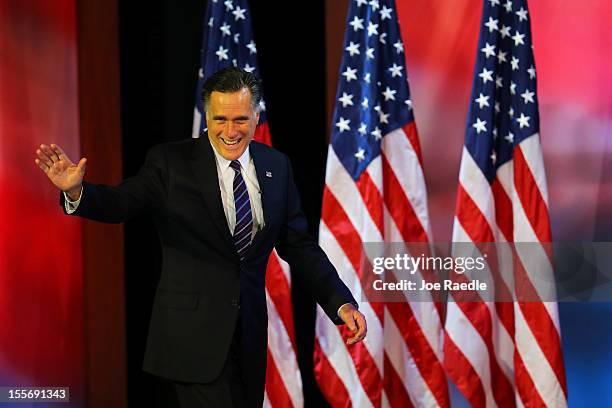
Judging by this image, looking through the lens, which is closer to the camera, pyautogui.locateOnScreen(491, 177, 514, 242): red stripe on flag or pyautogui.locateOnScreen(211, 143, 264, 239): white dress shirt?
pyautogui.locateOnScreen(211, 143, 264, 239): white dress shirt

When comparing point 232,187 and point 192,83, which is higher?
point 192,83

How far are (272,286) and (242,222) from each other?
136cm

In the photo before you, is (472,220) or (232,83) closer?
(232,83)

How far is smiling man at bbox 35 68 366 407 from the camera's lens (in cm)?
260

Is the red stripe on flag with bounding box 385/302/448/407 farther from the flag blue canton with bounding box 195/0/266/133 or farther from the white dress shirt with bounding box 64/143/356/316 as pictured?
the white dress shirt with bounding box 64/143/356/316

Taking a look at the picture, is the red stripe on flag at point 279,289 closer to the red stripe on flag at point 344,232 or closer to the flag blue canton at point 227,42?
the red stripe on flag at point 344,232

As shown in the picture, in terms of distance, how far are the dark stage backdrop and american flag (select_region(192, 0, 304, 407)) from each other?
33cm

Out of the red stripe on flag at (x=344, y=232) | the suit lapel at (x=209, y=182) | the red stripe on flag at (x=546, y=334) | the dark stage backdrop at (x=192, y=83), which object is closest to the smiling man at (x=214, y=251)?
the suit lapel at (x=209, y=182)

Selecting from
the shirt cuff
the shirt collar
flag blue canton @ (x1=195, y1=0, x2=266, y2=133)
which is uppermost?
flag blue canton @ (x1=195, y1=0, x2=266, y2=133)

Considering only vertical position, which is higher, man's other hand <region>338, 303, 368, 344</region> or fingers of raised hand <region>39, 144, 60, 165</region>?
fingers of raised hand <region>39, 144, 60, 165</region>

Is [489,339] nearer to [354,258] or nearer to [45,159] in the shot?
[354,258]

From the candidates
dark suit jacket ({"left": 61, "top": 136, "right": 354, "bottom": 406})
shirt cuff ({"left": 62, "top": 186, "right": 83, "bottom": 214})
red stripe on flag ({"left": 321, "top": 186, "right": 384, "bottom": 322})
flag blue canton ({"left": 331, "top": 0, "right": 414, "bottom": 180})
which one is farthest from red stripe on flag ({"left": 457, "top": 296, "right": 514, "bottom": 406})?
shirt cuff ({"left": 62, "top": 186, "right": 83, "bottom": 214})

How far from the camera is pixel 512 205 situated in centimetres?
398

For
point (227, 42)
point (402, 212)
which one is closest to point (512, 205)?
point (402, 212)
